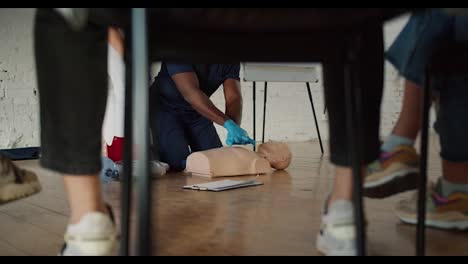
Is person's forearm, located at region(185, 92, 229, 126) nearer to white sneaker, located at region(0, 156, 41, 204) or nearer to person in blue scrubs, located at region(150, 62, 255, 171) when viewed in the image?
person in blue scrubs, located at region(150, 62, 255, 171)

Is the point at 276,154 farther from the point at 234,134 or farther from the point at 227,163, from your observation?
the point at 227,163

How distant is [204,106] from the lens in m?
2.43

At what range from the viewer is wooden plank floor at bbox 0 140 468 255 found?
3.34 ft

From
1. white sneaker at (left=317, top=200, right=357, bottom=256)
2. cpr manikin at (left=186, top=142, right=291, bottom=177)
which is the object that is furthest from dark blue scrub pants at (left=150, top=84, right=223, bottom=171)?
white sneaker at (left=317, top=200, right=357, bottom=256)

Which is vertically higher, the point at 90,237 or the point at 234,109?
the point at 234,109

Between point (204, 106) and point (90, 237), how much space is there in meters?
1.70

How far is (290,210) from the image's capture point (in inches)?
56.7

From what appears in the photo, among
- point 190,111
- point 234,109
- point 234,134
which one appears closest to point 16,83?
point 190,111

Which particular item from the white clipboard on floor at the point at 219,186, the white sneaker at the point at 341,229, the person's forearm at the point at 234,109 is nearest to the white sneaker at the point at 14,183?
the white sneaker at the point at 341,229

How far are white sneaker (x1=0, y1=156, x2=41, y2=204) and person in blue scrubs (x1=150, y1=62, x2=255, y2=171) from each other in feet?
4.88

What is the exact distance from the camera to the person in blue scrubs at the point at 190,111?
244 centimetres

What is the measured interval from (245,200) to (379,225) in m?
0.48

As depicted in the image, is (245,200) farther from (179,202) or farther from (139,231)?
(139,231)

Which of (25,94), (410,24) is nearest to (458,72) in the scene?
(410,24)
